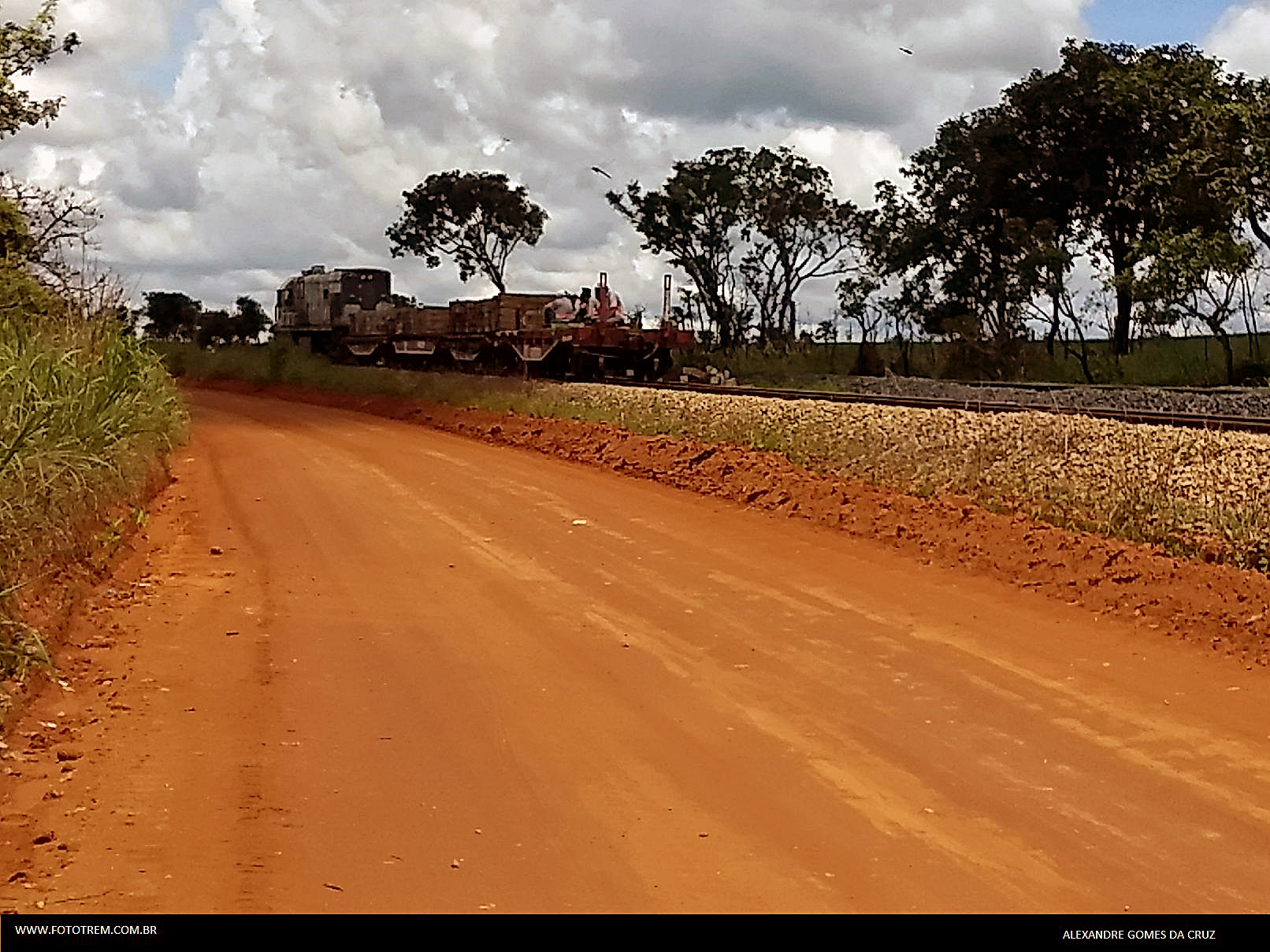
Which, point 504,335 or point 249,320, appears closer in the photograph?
point 504,335

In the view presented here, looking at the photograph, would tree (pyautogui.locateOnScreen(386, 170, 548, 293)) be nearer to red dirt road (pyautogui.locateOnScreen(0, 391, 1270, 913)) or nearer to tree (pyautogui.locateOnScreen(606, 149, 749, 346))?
tree (pyautogui.locateOnScreen(606, 149, 749, 346))

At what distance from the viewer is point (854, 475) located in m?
15.5

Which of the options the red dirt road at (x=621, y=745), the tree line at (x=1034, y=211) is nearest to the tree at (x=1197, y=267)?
the tree line at (x=1034, y=211)

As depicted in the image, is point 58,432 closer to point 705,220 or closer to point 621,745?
point 621,745

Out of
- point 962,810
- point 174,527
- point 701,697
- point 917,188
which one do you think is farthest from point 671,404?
point 917,188

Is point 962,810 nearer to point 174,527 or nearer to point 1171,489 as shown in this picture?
point 1171,489

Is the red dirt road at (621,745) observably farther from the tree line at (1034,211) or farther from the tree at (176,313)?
the tree at (176,313)

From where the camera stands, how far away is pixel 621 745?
6758mm

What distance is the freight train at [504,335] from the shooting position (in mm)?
34844

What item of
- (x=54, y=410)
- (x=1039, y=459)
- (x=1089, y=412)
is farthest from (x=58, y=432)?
(x=1089, y=412)

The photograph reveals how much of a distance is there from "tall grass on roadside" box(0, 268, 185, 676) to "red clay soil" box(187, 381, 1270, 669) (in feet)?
19.7

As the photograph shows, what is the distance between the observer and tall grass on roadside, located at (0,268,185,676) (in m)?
7.96

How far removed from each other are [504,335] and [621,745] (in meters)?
30.7

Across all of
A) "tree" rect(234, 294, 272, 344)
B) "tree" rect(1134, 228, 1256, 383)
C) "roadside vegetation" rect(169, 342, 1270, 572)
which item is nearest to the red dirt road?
"roadside vegetation" rect(169, 342, 1270, 572)
